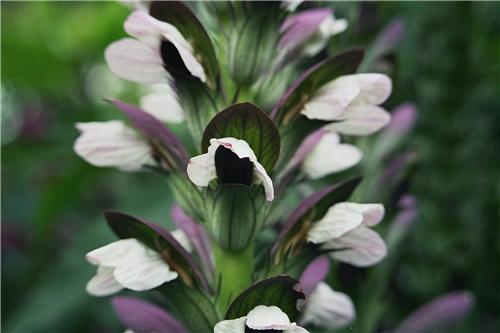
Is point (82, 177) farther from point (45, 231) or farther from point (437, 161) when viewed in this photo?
point (437, 161)

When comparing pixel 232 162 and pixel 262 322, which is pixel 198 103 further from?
pixel 262 322

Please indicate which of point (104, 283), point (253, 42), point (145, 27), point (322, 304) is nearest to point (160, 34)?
point (145, 27)

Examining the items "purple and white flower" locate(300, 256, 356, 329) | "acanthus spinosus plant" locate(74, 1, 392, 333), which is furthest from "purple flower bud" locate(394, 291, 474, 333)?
"acanthus spinosus plant" locate(74, 1, 392, 333)

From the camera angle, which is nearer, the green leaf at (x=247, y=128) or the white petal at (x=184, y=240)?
the green leaf at (x=247, y=128)

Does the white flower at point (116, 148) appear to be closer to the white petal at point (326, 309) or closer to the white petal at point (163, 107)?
the white petal at point (163, 107)

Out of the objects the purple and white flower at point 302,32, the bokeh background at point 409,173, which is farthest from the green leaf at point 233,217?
the bokeh background at point 409,173

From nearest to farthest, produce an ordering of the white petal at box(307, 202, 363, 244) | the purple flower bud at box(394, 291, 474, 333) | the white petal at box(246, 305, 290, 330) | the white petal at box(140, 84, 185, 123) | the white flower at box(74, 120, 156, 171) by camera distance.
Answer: the white petal at box(246, 305, 290, 330)
the white petal at box(307, 202, 363, 244)
the white flower at box(74, 120, 156, 171)
the white petal at box(140, 84, 185, 123)
the purple flower bud at box(394, 291, 474, 333)

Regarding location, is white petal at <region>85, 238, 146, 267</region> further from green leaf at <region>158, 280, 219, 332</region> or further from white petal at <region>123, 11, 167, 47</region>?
white petal at <region>123, 11, 167, 47</region>
